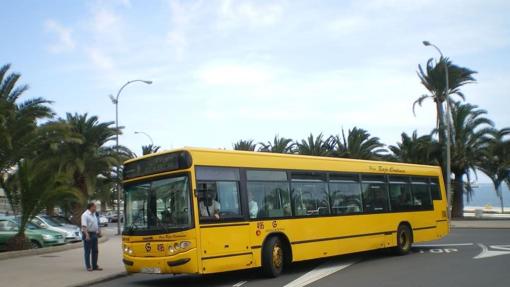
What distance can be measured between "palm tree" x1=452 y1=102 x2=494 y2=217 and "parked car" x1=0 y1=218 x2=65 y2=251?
2913 centimetres

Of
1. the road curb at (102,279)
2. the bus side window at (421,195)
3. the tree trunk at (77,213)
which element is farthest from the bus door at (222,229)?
the tree trunk at (77,213)

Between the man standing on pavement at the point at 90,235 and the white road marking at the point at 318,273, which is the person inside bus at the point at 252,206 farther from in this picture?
the man standing on pavement at the point at 90,235

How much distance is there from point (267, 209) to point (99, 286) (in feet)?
13.8

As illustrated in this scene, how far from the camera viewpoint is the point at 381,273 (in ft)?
43.8

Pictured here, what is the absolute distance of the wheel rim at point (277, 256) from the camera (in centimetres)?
1303

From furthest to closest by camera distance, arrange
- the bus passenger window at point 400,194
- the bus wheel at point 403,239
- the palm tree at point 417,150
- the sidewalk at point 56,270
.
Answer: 1. the palm tree at point 417,150
2. the bus passenger window at point 400,194
3. the bus wheel at point 403,239
4. the sidewalk at point 56,270

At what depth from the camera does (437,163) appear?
43594 mm

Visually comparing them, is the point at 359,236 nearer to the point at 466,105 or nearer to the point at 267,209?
the point at 267,209

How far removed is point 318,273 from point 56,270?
24.0 feet

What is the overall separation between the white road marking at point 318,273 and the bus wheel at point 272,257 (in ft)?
1.88

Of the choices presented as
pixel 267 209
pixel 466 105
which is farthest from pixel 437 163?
pixel 267 209

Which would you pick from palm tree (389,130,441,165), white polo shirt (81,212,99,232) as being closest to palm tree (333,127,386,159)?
palm tree (389,130,441,165)

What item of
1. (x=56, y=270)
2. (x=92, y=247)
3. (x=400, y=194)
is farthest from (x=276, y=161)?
(x=56, y=270)

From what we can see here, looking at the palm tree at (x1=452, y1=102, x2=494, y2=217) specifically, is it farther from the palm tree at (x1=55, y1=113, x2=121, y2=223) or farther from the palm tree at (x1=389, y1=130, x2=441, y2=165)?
the palm tree at (x1=55, y1=113, x2=121, y2=223)
